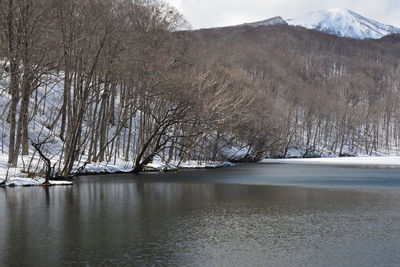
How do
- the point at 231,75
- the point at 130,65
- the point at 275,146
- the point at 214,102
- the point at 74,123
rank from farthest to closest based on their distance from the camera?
the point at 275,146, the point at 231,75, the point at 214,102, the point at 130,65, the point at 74,123

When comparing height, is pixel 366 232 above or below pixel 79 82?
below

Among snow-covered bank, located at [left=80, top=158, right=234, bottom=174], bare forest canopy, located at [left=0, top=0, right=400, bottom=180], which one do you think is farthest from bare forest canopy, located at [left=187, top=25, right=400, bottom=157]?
snow-covered bank, located at [left=80, top=158, right=234, bottom=174]

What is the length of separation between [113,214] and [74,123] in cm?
1514

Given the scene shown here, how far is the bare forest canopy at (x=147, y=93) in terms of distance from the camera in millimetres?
29578

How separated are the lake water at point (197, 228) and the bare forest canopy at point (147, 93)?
28.6ft

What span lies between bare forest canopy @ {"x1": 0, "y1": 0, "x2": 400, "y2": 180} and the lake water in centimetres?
870

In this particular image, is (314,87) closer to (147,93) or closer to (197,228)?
(147,93)

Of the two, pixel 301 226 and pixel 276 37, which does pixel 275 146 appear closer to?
pixel 301 226

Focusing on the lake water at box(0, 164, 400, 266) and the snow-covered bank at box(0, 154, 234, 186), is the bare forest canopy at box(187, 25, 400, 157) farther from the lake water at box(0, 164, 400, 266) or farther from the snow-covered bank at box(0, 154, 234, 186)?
the lake water at box(0, 164, 400, 266)

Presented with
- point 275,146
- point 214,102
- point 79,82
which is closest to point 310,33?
point 275,146

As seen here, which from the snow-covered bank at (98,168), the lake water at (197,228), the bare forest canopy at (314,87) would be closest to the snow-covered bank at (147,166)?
the snow-covered bank at (98,168)

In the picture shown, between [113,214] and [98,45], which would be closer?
[113,214]

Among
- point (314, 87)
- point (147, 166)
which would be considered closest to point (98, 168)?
point (147, 166)

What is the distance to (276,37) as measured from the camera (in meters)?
174
